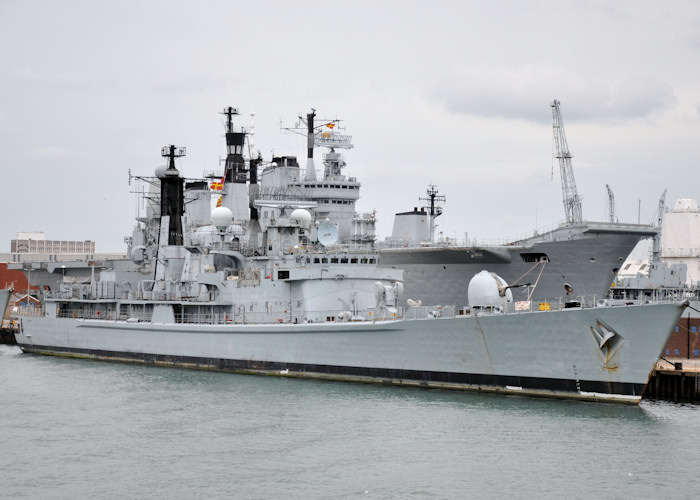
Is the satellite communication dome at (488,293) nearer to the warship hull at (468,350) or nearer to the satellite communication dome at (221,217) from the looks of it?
the warship hull at (468,350)

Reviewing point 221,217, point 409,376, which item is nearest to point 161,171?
point 221,217

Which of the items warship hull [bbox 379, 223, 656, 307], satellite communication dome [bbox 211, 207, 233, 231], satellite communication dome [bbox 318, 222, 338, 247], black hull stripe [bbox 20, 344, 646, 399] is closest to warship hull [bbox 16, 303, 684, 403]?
black hull stripe [bbox 20, 344, 646, 399]

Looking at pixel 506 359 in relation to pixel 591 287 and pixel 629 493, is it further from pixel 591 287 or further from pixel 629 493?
pixel 591 287

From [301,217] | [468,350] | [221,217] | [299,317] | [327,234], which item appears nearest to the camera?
[468,350]

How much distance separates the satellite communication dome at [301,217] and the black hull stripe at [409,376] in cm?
560

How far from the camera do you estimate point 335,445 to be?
20.2 meters

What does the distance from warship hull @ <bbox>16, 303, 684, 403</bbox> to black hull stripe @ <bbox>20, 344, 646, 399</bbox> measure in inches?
1.2

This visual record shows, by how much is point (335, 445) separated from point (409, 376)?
7568mm

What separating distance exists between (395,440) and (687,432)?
295 inches

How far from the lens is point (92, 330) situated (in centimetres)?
3812

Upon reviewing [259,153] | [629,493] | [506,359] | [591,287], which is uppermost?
[259,153]

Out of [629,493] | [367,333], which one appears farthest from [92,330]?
[629,493]

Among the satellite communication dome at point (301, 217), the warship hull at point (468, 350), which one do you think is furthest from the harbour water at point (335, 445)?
the satellite communication dome at point (301, 217)

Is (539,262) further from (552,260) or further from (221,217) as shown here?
(221,217)
